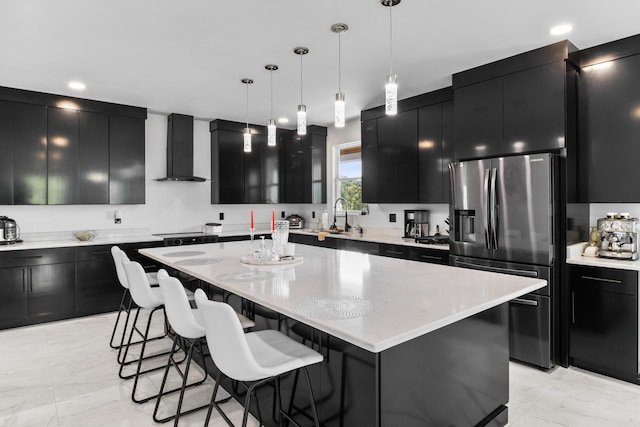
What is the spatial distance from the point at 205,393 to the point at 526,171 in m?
2.94

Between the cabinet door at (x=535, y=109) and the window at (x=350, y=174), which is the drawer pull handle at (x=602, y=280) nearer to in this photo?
the cabinet door at (x=535, y=109)

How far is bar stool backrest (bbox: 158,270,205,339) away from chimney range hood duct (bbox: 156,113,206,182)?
11.5 ft

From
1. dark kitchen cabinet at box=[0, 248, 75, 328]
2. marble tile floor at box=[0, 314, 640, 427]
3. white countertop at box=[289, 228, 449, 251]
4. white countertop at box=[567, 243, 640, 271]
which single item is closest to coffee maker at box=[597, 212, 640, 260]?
white countertop at box=[567, 243, 640, 271]

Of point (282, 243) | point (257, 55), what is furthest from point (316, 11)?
point (282, 243)

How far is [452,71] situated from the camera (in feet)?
12.0

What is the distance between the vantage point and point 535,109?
10.4 ft

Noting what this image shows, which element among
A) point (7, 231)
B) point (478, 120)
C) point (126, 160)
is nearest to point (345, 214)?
point (478, 120)

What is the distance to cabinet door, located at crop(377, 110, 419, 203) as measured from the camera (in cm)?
457

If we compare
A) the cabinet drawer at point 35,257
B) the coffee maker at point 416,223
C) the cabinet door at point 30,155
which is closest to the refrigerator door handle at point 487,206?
the coffee maker at point 416,223

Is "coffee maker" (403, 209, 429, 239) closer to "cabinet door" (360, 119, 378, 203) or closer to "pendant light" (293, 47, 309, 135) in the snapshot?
"cabinet door" (360, 119, 378, 203)

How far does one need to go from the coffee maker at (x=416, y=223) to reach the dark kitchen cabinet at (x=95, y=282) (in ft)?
11.7

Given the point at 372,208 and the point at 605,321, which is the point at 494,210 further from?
the point at 372,208

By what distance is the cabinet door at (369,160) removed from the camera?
5.04m

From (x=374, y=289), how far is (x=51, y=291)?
392 centimetres
